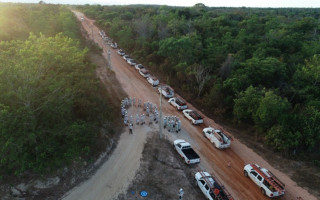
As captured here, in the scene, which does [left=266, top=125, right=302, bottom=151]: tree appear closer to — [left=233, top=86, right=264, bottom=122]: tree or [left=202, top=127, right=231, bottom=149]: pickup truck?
[left=233, top=86, right=264, bottom=122]: tree

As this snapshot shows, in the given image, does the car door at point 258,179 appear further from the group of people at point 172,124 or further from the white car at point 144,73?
the white car at point 144,73

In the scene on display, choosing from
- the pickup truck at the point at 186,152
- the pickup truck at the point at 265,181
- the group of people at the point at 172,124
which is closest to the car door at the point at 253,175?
the pickup truck at the point at 265,181

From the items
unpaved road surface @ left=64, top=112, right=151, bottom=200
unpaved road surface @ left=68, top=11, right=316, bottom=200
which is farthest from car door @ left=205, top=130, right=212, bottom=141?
unpaved road surface @ left=64, top=112, right=151, bottom=200

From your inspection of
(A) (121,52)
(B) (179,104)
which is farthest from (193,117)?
(A) (121,52)

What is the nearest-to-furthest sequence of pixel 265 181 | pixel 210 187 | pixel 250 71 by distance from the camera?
pixel 210 187 < pixel 265 181 < pixel 250 71

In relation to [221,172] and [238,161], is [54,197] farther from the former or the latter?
[238,161]

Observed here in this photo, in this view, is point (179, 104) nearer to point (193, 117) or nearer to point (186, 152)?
point (193, 117)
